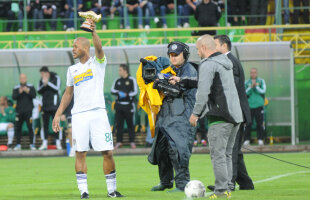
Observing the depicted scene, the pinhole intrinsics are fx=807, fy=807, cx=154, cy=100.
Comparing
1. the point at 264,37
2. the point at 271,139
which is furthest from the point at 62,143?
the point at 264,37

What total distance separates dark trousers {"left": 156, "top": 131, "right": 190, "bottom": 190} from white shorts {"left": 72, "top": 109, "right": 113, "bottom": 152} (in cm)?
120

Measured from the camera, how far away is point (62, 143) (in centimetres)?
2539

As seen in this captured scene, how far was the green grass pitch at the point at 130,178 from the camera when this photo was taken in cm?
1143

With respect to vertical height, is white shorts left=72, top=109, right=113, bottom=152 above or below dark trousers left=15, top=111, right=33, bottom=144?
above

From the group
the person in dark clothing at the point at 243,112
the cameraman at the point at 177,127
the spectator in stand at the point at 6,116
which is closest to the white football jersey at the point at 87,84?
the cameraman at the point at 177,127

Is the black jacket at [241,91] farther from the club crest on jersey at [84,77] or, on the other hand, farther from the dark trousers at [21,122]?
the dark trousers at [21,122]

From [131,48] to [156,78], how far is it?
14101 millimetres

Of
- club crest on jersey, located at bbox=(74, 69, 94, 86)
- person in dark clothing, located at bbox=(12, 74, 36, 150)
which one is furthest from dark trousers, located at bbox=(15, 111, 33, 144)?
club crest on jersey, located at bbox=(74, 69, 94, 86)

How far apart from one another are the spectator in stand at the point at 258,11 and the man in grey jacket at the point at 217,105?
22.7 meters

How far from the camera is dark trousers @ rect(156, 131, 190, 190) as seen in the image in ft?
38.5

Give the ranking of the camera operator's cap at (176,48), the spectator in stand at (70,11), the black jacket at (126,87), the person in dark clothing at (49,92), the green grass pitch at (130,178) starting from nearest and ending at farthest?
the green grass pitch at (130,178)
the camera operator's cap at (176,48)
the person in dark clothing at (49,92)
the black jacket at (126,87)
the spectator in stand at (70,11)

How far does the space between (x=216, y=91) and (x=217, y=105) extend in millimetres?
180

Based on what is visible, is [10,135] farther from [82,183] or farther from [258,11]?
[82,183]

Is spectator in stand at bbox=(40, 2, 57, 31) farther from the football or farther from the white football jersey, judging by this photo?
the football
